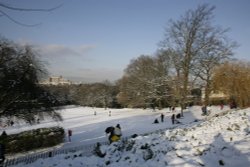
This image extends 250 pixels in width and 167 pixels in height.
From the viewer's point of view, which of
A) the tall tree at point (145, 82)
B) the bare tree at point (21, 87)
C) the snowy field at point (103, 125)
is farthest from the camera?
the tall tree at point (145, 82)

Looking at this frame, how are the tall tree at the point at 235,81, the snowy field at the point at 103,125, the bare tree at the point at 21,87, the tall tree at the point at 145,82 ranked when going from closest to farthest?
the bare tree at the point at 21,87, the snowy field at the point at 103,125, the tall tree at the point at 235,81, the tall tree at the point at 145,82

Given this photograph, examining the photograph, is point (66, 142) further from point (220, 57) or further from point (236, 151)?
point (220, 57)

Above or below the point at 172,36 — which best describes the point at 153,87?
below

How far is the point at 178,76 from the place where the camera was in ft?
140

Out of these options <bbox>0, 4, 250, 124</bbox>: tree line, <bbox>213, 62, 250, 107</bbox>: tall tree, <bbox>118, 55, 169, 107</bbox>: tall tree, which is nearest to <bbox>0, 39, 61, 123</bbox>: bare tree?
<bbox>0, 4, 250, 124</bbox>: tree line

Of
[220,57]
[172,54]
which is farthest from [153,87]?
[220,57]

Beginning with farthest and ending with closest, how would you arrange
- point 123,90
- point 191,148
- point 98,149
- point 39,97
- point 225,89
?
1. point 123,90
2. point 225,89
3. point 39,97
4. point 98,149
5. point 191,148

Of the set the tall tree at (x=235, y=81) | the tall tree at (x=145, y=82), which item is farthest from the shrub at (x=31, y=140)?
the tall tree at (x=145, y=82)

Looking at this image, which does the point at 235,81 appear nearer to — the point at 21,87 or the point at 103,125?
the point at 103,125

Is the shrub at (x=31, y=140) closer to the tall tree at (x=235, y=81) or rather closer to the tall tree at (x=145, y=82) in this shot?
the tall tree at (x=235, y=81)

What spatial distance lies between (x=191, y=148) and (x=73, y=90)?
119m

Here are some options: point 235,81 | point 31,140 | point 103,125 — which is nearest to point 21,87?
point 31,140

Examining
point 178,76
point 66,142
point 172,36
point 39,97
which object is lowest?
point 66,142

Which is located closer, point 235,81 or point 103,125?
point 235,81
